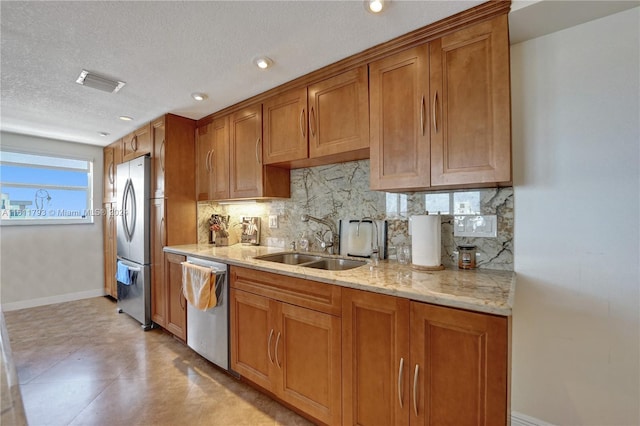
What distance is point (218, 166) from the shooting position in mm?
2797

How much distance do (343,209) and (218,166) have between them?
142 centimetres

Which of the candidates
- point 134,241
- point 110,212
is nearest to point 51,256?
point 110,212

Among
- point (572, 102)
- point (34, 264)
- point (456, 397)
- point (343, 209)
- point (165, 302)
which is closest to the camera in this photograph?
point (456, 397)

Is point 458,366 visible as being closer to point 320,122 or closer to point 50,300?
point 320,122

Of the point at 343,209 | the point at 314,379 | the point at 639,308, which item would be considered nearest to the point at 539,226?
the point at 639,308

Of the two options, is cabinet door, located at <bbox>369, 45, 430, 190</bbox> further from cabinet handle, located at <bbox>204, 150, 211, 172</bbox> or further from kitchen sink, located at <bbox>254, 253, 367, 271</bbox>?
cabinet handle, located at <bbox>204, 150, 211, 172</bbox>

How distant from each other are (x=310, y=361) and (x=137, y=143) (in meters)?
3.23

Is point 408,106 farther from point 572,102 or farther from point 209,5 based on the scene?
point 209,5

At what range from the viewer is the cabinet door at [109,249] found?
3.95 m

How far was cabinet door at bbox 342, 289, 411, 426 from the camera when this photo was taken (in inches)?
48.4

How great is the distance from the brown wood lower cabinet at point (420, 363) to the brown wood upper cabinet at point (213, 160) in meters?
1.90

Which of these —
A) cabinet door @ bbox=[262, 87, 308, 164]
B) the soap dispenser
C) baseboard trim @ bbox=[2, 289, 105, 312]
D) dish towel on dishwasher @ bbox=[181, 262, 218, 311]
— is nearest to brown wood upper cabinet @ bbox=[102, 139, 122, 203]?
baseboard trim @ bbox=[2, 289, 105, 312]

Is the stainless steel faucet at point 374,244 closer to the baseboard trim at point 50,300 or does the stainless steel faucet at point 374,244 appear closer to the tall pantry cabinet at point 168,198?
the tall pantry cabinet at point 168,198

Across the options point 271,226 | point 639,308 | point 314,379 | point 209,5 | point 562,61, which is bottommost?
point 314,379
